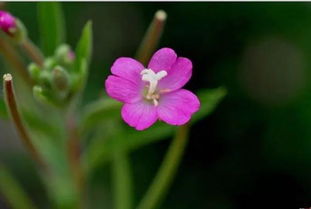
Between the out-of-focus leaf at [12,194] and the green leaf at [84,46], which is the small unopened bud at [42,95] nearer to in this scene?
the green leaf at [84,46]

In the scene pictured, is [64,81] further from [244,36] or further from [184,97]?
[244,36]

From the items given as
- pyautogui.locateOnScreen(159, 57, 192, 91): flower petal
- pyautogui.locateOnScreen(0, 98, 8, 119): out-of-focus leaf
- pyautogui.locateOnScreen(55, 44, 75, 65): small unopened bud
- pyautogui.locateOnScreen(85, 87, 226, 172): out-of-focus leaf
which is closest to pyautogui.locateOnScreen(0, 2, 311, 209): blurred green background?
pyautogui.locateOnScreen(85, 87, 226, 172): out-of-focus leaf

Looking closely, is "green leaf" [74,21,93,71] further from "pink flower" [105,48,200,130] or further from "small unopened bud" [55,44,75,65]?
"pink flower" [105,48,200,130]

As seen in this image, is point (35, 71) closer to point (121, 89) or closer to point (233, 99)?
point (121, 89)

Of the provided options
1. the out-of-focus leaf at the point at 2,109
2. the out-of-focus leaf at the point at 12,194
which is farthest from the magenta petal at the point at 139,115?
the out-of-focus leaf at the point at 12,194

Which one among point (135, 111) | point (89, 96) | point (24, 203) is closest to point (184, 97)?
point (135, 111)

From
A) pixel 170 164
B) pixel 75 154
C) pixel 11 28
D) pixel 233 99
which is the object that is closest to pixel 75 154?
pixel 75 154
